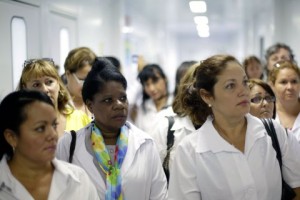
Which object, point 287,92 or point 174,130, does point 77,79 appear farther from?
point 287,92

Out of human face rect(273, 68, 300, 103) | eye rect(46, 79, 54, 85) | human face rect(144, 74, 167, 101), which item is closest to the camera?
eye rect(46, 79, 54, 85)

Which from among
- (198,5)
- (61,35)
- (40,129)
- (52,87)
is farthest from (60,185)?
(198,5)

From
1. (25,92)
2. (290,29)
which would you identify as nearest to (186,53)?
(290,29)

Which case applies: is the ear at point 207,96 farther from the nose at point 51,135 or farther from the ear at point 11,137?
the ear at point 11,137

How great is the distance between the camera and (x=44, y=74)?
279cm

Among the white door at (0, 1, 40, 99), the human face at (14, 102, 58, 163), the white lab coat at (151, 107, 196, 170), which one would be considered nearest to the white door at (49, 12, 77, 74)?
the white door at (0, 1, 40, 99)

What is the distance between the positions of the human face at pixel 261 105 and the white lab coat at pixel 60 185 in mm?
1530

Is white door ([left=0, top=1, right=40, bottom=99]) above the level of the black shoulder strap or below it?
above

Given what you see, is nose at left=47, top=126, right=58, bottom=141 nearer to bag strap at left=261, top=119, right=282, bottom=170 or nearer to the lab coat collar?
the lab coat collar

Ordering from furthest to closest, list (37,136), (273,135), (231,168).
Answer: (273,135)
(231,168)
(37,136)

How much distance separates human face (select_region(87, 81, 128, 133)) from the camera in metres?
2.15

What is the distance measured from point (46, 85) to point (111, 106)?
86cm

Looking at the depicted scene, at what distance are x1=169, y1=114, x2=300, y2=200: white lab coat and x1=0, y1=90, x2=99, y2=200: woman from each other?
0.53 m

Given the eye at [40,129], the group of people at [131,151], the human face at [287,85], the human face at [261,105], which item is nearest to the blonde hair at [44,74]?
the group of people at [131,151]
